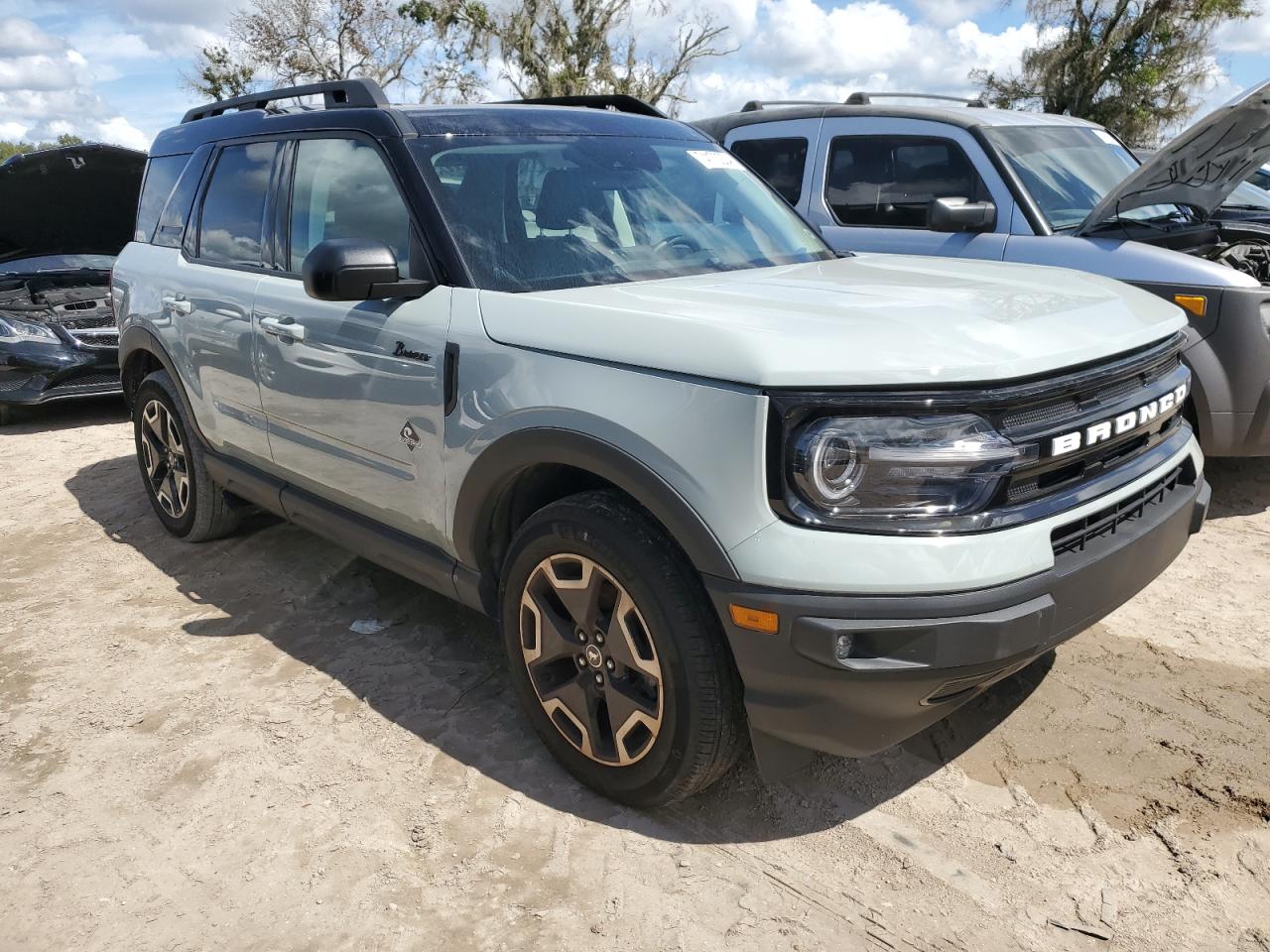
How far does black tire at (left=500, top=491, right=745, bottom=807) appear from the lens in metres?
2.35

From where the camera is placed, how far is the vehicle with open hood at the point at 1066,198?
172 inches

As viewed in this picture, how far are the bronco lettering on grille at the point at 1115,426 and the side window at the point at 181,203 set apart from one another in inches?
146

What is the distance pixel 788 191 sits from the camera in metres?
6.01

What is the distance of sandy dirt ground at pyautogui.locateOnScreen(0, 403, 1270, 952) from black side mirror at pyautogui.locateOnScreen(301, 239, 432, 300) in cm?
137

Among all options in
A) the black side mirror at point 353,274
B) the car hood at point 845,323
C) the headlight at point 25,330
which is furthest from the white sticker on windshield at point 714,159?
the headlight at point 25,330

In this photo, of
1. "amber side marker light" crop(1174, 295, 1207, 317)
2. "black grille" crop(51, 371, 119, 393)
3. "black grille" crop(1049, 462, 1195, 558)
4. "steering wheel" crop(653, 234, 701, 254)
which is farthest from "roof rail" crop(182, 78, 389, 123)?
"black grille" crop(51, 371, 119, 393)

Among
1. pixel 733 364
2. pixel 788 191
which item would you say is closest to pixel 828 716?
pixel 733 364

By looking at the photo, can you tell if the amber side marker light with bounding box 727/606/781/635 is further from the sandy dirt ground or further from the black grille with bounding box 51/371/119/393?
the black grille with bounding box 51/371/119/393

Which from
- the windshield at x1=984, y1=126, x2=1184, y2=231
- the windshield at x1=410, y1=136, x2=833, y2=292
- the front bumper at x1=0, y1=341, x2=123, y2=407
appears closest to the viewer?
the windshield at x1=410, y1=136, x2=833, y2=292

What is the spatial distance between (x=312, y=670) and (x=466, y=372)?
57.8 inches

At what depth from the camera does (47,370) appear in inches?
301

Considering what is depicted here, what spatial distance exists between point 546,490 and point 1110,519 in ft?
4.83

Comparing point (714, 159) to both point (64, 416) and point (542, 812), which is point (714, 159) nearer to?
point (542, 812)

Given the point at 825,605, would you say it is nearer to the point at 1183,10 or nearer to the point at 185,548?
the point at 185,548
